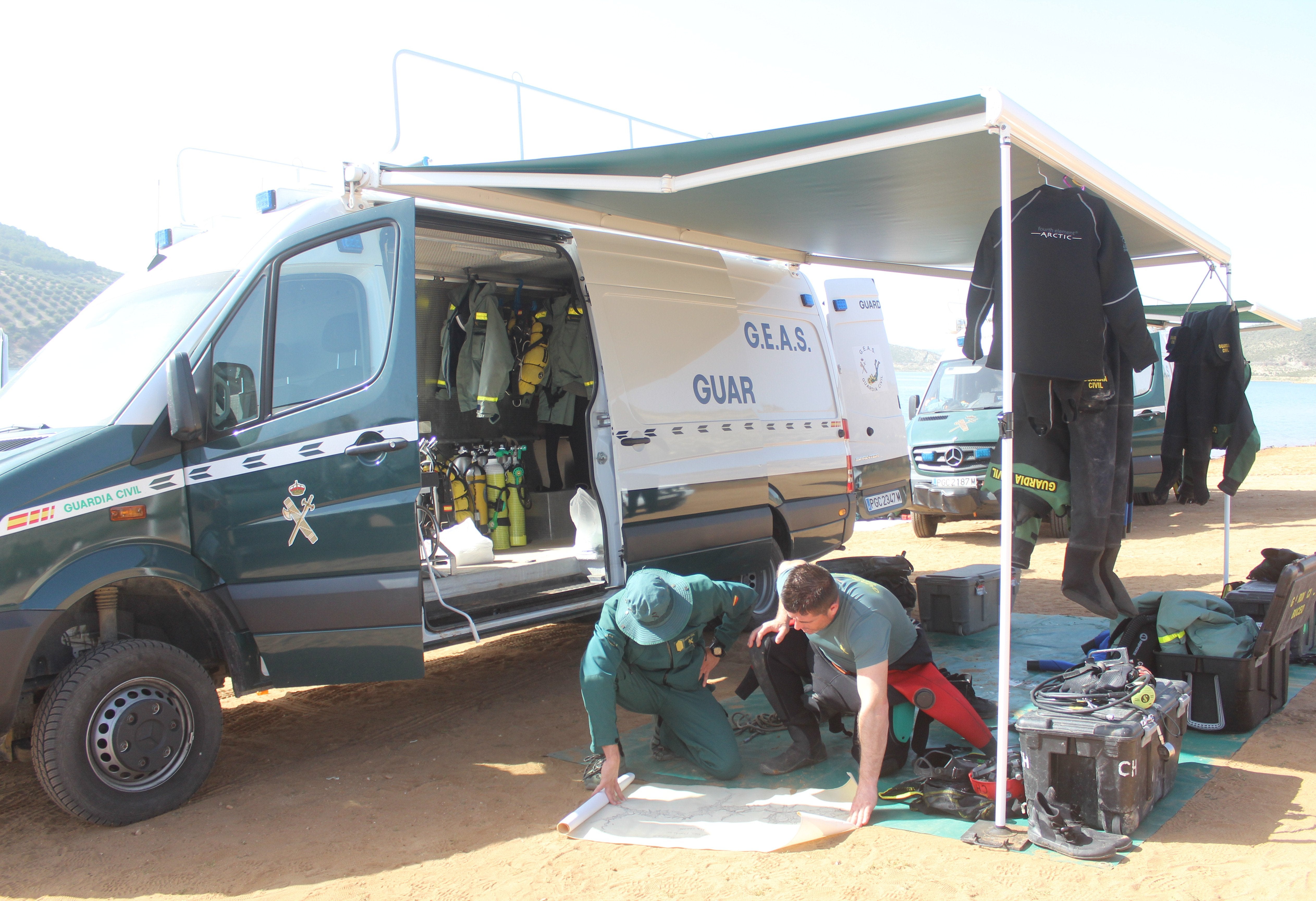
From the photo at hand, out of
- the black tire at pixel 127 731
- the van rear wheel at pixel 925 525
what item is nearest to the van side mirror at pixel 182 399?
the black tire at pixel 127 731

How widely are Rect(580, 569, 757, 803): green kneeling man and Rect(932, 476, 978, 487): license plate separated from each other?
7314mm

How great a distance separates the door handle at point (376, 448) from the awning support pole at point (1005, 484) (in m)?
2.48

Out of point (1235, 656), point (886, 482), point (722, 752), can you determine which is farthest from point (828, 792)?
point (886, 482)

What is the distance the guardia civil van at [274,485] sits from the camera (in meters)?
3.54

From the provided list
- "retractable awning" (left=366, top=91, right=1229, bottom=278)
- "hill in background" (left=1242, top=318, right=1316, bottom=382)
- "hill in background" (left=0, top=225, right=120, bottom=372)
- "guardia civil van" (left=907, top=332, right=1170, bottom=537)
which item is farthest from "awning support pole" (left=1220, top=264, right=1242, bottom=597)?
"hill in background" (left=1242, top=318, right=1316, bottom=382)

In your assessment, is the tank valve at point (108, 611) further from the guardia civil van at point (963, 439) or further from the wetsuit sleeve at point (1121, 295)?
the guardia civil van at point (963, 439)

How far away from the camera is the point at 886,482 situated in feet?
27.2

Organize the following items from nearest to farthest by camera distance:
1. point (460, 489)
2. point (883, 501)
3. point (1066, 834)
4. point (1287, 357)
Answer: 1. point (1066, 834)
2. point (460, 489)
3. point (883, 501)
4. point (1287, 357)

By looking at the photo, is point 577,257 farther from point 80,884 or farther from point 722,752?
point 80,884

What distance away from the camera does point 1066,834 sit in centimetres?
325

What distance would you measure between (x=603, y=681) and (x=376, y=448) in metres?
1.39

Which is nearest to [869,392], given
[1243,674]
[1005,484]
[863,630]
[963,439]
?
[963,439]

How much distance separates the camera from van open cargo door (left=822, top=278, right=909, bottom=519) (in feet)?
26.9

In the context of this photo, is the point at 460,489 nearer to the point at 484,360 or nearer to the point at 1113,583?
the point at 484,360
